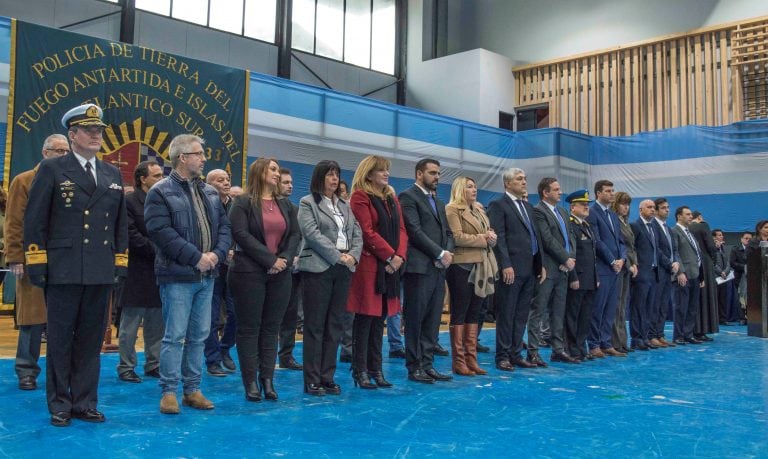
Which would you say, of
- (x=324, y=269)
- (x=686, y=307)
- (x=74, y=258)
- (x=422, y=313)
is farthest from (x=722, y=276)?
(x=74, y=258)

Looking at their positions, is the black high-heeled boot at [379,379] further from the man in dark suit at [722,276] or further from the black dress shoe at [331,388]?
the man in dark suit at [722,276]

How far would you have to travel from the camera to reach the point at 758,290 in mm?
7828

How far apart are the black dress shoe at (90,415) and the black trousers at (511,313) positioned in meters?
2.89

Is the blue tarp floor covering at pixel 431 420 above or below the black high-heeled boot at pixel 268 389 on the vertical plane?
below

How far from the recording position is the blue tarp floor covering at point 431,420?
282 centimetres

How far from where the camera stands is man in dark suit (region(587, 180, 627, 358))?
19.1 ft

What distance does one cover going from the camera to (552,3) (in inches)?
590

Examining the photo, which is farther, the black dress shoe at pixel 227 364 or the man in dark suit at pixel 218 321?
the black dress shoe at pixel 227 364

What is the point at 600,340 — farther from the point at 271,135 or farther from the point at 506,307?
the point at 271,135

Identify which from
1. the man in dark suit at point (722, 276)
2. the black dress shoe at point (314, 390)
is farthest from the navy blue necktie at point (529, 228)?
the man in dark suit at point (722, 276)

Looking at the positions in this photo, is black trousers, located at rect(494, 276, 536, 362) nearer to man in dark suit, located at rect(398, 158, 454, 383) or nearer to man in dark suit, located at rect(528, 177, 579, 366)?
man in dark suit, located at rect(528, 177, 579, 366)

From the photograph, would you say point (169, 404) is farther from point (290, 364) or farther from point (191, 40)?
point (191, 40)

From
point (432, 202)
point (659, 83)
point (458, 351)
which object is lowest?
point (458, 351)

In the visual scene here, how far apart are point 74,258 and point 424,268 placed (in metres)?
2.09
